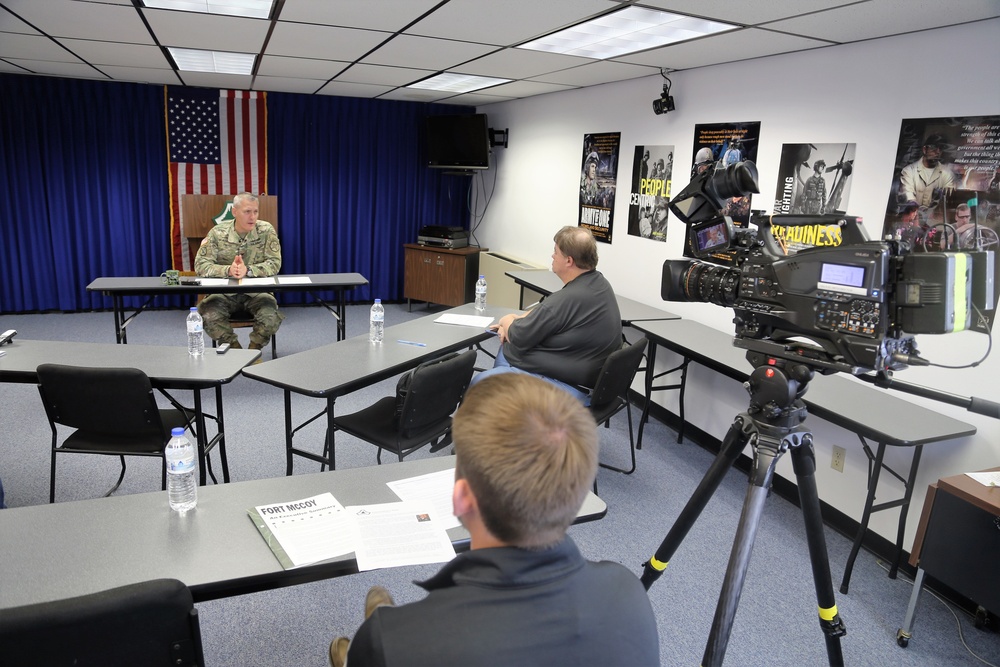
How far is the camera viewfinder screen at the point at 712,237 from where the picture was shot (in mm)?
1838

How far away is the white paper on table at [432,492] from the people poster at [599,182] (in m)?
3.53

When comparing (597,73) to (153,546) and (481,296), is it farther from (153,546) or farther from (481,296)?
(153,546)

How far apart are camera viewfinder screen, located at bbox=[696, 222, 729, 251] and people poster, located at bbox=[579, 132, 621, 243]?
9.98 ft

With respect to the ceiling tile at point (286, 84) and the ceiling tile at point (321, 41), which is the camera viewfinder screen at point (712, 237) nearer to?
the ceiling tile at point (321, 41)

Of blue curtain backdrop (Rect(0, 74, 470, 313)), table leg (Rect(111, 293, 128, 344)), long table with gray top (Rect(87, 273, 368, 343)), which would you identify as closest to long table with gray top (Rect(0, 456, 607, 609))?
long table with gray top (Rect(87, 273, 368, 343))

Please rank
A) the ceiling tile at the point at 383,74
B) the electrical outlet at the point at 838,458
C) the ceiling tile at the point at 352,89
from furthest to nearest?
the ceiling tile at the point at 352,89
the ceiling tile at the point at 383,74
the electrical outlet at the point at 838,458

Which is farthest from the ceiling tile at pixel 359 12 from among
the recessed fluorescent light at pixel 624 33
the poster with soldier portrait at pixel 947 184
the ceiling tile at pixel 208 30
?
the poster with soldier portrait at pixel 947 184

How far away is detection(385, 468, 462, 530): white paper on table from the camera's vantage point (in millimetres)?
1556

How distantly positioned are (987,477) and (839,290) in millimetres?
1259

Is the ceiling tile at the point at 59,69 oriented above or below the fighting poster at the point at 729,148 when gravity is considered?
above

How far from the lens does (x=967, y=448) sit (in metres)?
2.52

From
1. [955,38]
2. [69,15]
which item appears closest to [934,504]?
[955,38]

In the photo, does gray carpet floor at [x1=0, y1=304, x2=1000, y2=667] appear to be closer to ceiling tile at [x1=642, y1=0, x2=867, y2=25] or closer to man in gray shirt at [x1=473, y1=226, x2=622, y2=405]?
man in gray shirt at [x1=473, y1=226, x2=622, y2=405]

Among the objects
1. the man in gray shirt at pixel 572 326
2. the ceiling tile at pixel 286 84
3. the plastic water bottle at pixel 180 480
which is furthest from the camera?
the ceiling tile at pixel 286 84
